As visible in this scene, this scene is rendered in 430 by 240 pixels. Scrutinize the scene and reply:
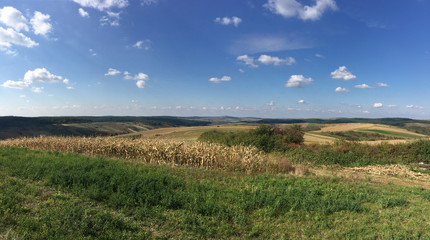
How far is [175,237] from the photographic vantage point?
174 inches

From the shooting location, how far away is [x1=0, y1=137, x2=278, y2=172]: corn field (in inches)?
453

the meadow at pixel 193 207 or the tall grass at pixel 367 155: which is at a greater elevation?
the meadow at pixel 193 207

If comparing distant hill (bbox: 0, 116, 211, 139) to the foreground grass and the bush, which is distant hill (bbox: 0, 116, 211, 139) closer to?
the bush

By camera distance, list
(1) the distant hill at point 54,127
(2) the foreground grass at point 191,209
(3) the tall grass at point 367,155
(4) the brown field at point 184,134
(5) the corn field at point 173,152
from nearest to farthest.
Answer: (2) the foreground grass at point 191,209
(5) the corn field at point 173,152
(3) the tall grass at point 367,155
(4) the brown field at point 184,134
(1) the distant hill at point 54,127

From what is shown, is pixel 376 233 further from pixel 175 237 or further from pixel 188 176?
pixel 188 176

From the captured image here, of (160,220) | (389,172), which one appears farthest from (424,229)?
(389,172)

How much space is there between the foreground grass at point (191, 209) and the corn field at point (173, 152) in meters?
3.30

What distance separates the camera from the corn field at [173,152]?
11500 mm

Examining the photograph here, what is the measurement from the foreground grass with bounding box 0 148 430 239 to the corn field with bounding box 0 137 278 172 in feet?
10.8

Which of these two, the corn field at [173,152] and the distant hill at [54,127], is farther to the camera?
the distant hill at [54,127]

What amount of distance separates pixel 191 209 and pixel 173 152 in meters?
7.71

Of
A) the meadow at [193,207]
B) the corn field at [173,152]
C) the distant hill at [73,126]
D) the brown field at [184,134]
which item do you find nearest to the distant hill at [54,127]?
the distant hill at [73,126]

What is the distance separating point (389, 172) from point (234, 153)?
9.11m

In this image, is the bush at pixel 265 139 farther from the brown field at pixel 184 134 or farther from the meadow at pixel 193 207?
the meadow at pixel 193 207
